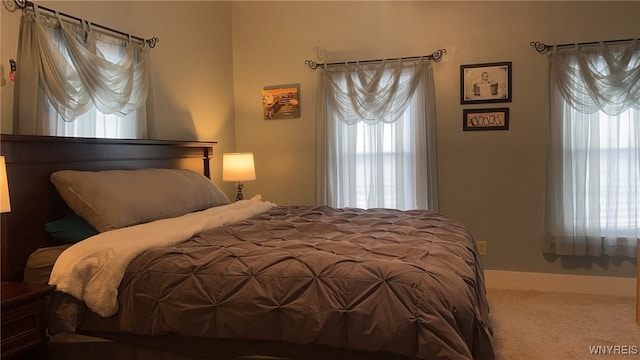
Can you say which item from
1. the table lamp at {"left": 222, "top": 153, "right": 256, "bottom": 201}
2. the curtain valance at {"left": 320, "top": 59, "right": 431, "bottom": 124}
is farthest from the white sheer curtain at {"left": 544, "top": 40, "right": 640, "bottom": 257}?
the table lamp at {"left": 222, "top": 153, "right": 256, "bottom": 201}

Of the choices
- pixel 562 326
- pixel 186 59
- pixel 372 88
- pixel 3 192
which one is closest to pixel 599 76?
pixel 372 88

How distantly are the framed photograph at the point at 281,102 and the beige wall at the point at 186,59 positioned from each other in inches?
14.2

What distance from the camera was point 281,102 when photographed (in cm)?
428

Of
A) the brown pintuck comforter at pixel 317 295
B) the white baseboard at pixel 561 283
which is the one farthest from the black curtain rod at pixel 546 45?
the brown pintuck comforter at pixel 317 295

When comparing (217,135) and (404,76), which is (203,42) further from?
(404,76)

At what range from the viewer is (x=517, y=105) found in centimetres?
370

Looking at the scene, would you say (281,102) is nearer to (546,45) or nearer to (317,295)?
(546,45)

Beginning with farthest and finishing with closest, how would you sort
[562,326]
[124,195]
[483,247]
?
[483,247], [562,326], [124,195]

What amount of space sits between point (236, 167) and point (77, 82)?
5.06ft

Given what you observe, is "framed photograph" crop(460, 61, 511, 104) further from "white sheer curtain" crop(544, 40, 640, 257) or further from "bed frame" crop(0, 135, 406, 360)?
"bed frame" crop(0, 135, 406, 360)

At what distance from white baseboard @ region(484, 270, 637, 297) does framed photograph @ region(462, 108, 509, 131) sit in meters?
1.21

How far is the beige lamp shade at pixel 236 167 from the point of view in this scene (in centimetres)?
385

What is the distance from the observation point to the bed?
1.43 m

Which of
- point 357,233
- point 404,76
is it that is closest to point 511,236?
point 404,76
